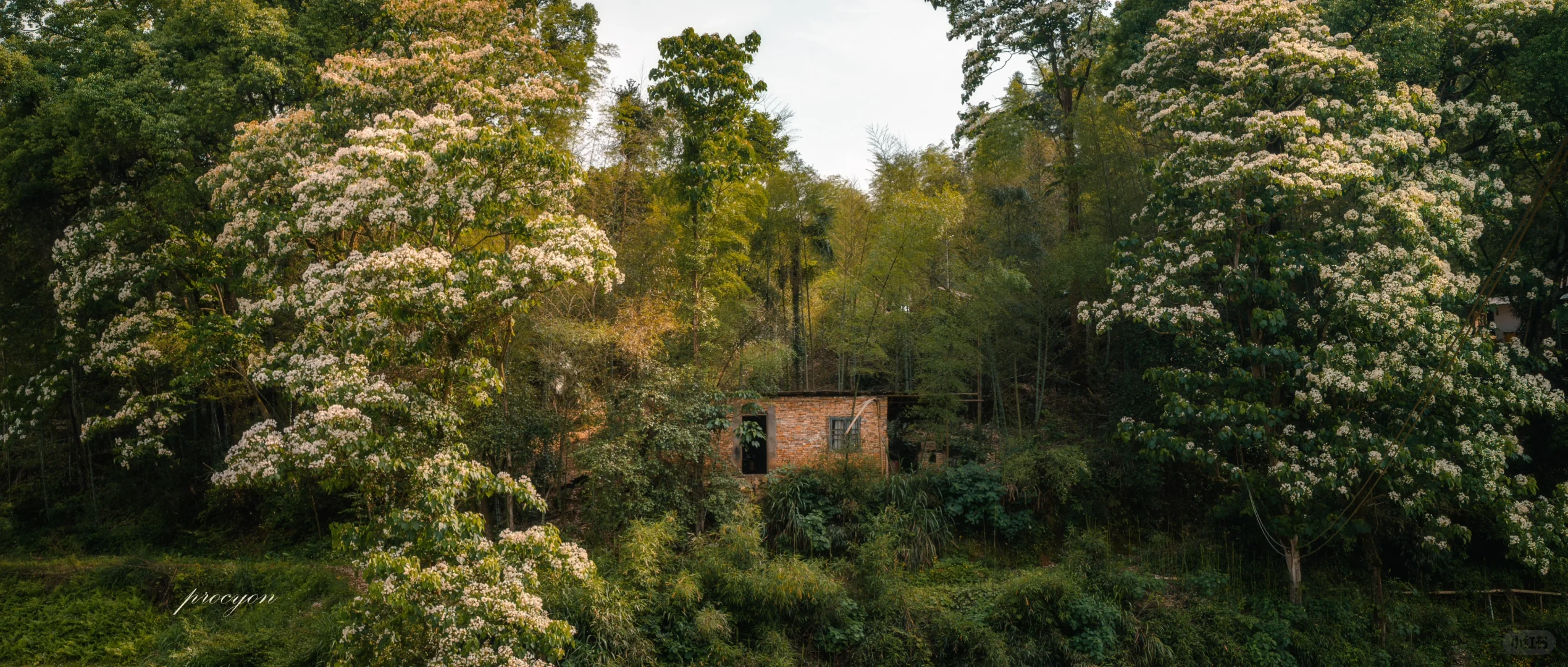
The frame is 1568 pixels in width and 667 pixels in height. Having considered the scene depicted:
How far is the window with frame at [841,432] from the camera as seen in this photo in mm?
15844

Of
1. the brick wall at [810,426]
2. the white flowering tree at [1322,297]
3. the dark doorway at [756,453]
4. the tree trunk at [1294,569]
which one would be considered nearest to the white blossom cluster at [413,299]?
the dark doorway at [756,453]

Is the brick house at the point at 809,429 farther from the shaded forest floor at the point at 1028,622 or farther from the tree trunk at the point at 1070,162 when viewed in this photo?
the tree trunk at the point at 1070,162

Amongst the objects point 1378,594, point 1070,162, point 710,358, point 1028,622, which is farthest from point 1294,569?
point 710,358

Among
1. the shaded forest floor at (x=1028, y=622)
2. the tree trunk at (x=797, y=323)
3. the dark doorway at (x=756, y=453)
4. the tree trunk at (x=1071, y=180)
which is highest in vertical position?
the tree trunk at (x=1071, y=180)

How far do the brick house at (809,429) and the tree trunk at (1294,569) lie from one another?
6388 millimetres

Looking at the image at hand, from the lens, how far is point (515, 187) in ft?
37.3

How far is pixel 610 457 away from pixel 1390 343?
10.9m

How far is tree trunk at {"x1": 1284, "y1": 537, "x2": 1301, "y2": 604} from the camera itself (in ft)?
40.9

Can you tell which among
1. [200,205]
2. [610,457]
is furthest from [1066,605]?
[200,205]

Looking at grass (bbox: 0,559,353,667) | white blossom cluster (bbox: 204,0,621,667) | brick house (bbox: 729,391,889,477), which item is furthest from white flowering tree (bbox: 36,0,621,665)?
brick house (bbox: 729,391,889,477)

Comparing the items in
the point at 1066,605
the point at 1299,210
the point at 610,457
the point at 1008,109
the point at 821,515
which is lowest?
the point at 1066,605

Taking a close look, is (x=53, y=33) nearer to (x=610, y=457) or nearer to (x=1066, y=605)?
(x=610, y=457)

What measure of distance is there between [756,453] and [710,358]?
6.43 feet

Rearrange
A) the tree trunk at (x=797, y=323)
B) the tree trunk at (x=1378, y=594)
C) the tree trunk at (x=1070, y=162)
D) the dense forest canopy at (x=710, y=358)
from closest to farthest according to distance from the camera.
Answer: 1. the dense forest canopy at (x=710, y=358)
2. the tree trunk at (x=1378, y=594)
3. the tree trunk at (x=1070, y=162)
4. the tree trunk at (x=797, y=323)
